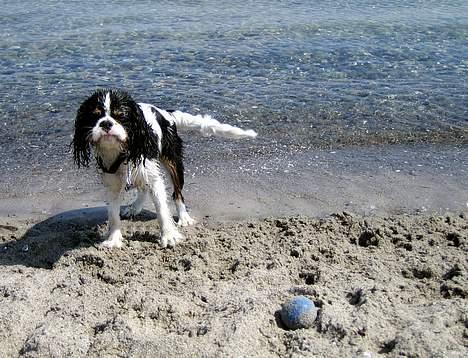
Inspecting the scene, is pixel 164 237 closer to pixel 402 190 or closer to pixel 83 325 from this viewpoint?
pixel 83 325

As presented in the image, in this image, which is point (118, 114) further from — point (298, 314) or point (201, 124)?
point (298, 314)

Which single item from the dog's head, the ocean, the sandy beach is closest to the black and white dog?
the dog's head

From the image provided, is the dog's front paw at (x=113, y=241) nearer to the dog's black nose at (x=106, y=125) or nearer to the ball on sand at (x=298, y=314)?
the dog's black nose at (x=106, y=125)

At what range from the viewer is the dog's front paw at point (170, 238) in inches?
194

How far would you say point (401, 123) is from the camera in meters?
7.69

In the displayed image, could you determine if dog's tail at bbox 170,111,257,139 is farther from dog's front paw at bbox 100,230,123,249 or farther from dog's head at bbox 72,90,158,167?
dog's front paw at bbox 100,230,123,249

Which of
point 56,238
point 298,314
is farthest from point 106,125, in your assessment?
point 298,314

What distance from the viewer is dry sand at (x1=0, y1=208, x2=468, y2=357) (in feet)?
11.4

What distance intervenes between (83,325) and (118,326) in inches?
9.7

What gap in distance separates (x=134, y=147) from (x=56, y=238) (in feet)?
3.50

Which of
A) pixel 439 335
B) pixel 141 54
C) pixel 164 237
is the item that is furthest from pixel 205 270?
pixel 141 54

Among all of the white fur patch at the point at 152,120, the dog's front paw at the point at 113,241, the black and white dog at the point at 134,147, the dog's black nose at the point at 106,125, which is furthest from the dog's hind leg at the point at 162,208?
the dog's black nose at the point at 106,125

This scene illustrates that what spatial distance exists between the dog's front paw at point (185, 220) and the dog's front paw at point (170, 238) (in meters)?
0.33

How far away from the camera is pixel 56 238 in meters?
5.05
